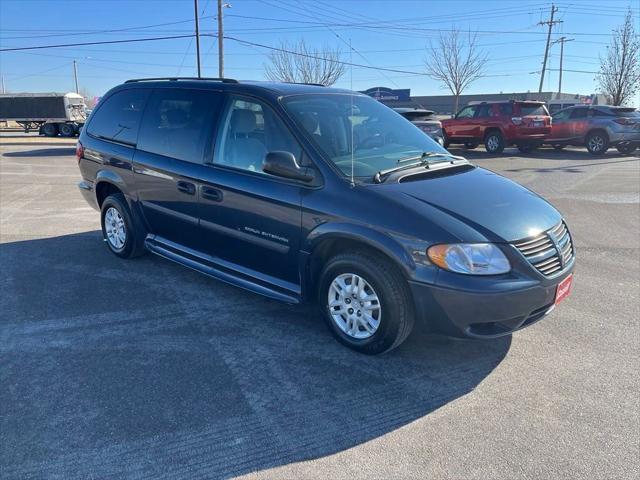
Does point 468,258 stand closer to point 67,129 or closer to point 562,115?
point 562,115

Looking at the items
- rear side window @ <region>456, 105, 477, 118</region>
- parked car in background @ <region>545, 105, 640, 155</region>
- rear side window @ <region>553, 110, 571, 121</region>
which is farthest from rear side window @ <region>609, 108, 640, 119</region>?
rear side window @ <region>456, 105, 477, 118</region>

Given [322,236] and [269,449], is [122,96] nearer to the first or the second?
[322,236]

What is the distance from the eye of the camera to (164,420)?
2.99 m

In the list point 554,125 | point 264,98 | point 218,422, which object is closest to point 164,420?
point 218,422

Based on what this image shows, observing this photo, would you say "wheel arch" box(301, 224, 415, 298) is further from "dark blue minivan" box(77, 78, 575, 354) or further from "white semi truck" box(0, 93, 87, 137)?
"white semi truck" box(0, 93, 87, 137)

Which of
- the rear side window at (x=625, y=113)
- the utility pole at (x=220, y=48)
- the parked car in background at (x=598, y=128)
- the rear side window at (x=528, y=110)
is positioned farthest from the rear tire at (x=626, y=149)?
the utility pole at (x=220, y=48)

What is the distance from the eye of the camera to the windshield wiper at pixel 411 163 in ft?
12.3

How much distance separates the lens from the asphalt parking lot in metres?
2.69

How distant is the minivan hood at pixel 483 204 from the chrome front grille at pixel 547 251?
0.16 feet

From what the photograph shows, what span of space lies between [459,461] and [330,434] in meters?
0.70

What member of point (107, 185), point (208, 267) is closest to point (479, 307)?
point (208, 267)

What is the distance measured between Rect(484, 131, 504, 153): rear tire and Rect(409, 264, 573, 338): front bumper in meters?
16.5

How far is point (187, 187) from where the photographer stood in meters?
4.62

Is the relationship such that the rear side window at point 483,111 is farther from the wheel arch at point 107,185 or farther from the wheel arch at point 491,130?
the wheel arch at point 107,185
